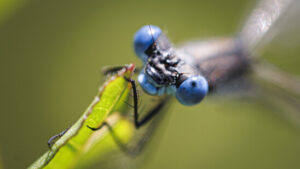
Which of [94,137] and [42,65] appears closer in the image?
[94,137]

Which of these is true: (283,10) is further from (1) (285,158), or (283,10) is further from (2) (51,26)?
(2) (51,26)

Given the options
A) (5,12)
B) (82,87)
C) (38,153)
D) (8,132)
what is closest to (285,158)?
(82,87)

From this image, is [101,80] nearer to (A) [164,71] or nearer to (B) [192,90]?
(A) [164,71]

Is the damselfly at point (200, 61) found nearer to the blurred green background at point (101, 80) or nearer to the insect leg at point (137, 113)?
the insect leg at point (137, 113)

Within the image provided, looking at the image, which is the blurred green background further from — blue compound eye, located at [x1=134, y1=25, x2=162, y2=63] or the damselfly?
blue compound eye, located at [x1=134, y1=25, x2=162, y2=63]

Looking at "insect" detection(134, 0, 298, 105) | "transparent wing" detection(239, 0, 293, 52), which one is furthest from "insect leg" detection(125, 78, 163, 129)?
"transparent wing" detection(239, 0, 293, 52)

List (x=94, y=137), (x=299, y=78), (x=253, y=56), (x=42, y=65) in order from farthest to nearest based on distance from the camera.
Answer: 1. (x=299, y=78)
2. (x=253, y=56)
3. (x=42, y=65)
4. (x=94, y=137)

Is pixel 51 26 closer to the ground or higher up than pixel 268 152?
higher up
